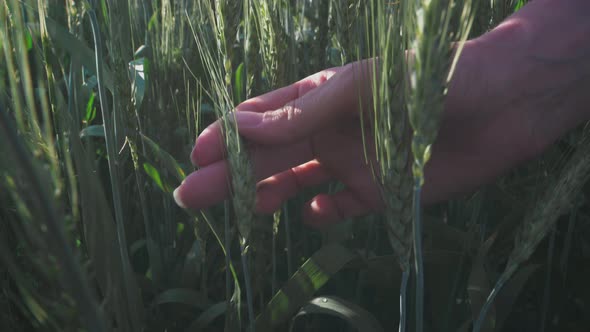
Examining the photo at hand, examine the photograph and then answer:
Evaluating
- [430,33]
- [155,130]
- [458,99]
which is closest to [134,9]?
[155,130]

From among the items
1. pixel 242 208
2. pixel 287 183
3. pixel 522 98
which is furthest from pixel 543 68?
pixel 242 208

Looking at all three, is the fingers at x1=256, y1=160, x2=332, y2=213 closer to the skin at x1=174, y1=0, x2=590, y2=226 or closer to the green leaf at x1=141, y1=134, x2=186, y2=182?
the skin at x1=174, y1=0, x2=590, y2=226

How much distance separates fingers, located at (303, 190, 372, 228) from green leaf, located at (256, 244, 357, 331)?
172 millimetres

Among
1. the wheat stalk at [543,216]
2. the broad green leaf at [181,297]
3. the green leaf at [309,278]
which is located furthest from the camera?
the broad green leaf at [181,297]

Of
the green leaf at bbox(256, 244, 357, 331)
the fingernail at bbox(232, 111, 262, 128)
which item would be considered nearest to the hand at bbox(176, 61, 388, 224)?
the fingernail at bbox(232, 111, 262, 128)

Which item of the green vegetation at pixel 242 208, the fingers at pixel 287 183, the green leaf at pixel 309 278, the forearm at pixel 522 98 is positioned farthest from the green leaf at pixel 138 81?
the forearm at pixel 522 98

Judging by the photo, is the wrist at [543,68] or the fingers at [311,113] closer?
the fingers at [311,113]

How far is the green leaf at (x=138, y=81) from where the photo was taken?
34.6 inches

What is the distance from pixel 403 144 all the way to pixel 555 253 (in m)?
0.80

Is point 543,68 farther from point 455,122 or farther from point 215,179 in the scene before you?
point 215,179

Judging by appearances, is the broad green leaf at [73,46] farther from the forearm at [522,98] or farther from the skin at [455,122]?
the forearm at [522,98]

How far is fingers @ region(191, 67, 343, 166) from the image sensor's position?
82 cm

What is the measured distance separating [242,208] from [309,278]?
168 mm

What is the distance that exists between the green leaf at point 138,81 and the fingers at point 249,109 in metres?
0.14
